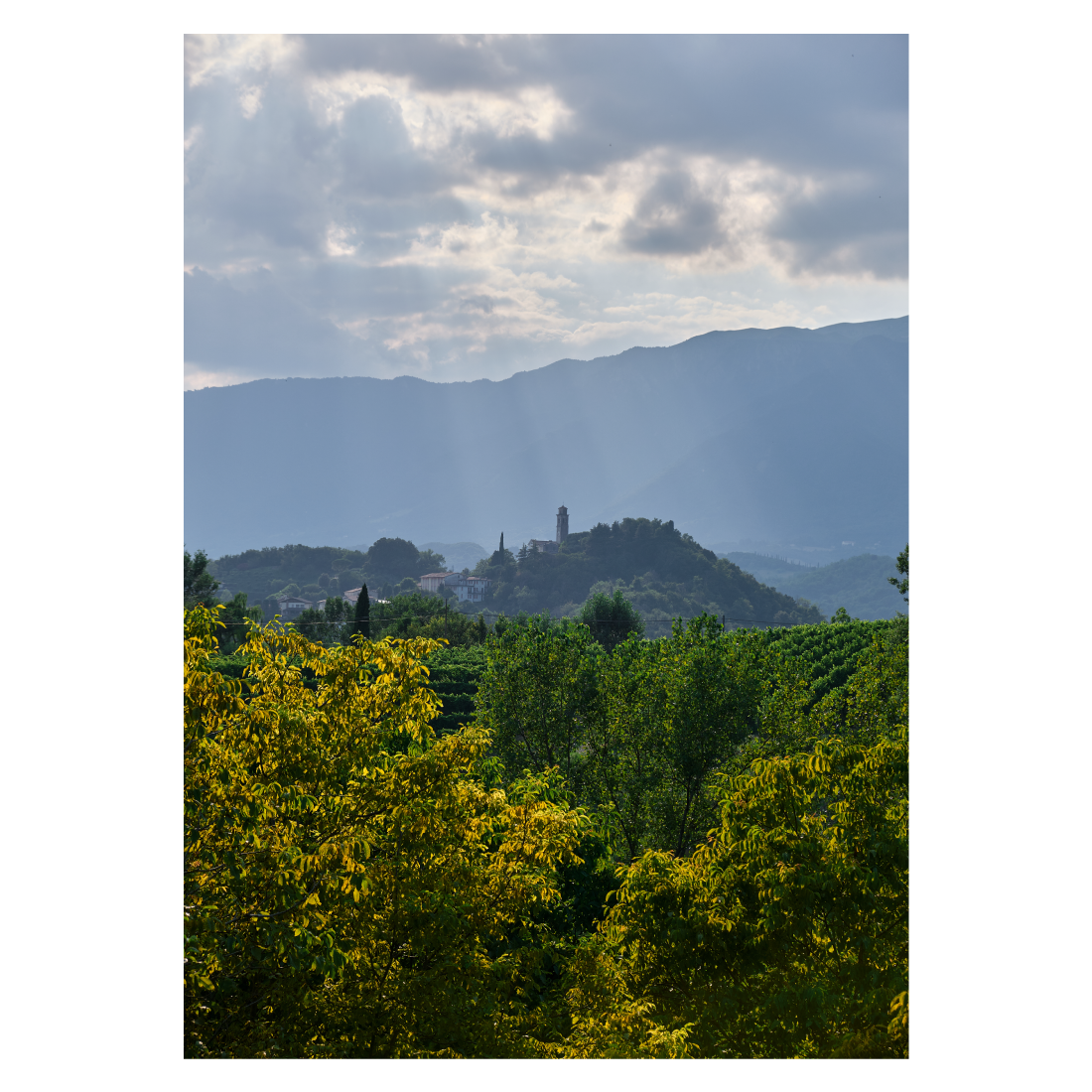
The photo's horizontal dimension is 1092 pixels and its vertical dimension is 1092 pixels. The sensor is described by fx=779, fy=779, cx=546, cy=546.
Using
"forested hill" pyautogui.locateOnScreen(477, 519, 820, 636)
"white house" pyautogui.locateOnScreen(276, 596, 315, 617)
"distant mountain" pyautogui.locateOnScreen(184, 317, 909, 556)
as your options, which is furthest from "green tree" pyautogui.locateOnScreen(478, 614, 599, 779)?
"distant mountain" pyautogui.locateOnScreen(184, 317, 909, 556)

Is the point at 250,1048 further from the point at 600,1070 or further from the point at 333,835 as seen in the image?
the point at 600,1070

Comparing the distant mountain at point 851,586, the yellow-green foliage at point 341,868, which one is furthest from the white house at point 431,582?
the yellow-green foliage at point 341,868

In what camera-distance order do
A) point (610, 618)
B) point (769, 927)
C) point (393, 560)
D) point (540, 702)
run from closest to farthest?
point (769, 927) < point (540, 702) < point (610, 618) < point (393, 560)

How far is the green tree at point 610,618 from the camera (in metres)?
39.4

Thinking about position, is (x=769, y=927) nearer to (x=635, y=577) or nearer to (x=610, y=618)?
(x=610, y=618)

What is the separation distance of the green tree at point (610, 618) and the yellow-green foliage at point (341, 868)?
1339 inches

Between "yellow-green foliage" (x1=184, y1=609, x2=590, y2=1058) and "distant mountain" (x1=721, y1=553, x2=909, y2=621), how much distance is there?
7137cm

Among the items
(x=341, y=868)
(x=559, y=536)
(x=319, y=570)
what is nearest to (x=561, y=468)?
(x=559, y=536)

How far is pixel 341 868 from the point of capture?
3467 mm

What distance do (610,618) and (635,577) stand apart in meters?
36.7

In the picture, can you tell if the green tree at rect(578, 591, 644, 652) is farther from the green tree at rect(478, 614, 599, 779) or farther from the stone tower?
the stone tower
